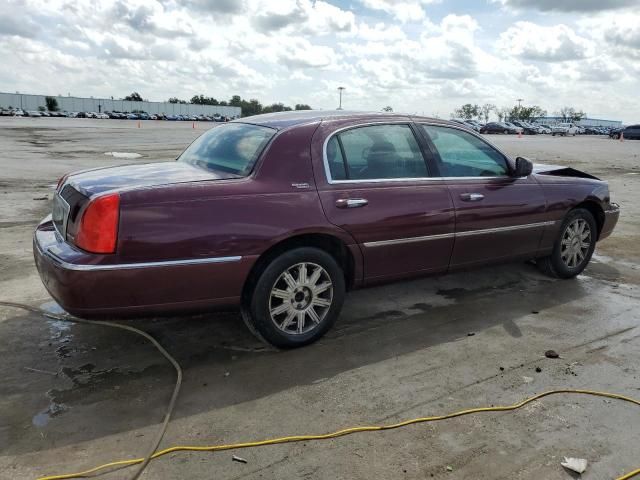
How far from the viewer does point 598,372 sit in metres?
3.78

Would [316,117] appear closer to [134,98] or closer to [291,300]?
[291,300]

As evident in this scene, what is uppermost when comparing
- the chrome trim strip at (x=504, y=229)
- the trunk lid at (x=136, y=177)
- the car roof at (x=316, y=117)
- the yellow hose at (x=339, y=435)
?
the car roof at (x=316, y=117)

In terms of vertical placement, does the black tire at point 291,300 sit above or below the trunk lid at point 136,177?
below

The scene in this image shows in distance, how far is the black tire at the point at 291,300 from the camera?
3738 millimetres

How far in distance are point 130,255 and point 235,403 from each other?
3.54ft

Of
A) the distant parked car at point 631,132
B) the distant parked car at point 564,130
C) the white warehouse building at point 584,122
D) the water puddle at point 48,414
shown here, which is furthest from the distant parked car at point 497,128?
the water puddle at point 48,414

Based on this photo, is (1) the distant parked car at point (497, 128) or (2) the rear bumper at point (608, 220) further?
(1) the distant parked car at point (497, 128)

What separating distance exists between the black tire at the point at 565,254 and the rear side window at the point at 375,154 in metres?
2.00

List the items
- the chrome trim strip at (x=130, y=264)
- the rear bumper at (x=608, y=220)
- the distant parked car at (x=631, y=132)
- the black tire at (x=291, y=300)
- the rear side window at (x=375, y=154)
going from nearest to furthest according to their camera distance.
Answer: the chrome trim strip at (x=130, y=264), the black tire at (x=291, y=300), the rear side window at (x=375, y=154), the rear bumper at (x=608, y=220), the distant parked car at (x=631, y=132)

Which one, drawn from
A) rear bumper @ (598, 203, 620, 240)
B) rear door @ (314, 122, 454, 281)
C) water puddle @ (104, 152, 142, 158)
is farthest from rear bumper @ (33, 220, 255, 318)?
water puddle @ (104, 152, 142, 158)

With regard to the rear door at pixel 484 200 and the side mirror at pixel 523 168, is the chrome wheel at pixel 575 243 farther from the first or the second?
the side mirror at pixel 523 168

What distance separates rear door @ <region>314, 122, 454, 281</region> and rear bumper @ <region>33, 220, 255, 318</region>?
0.87 meters

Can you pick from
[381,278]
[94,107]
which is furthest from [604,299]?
[94,107]

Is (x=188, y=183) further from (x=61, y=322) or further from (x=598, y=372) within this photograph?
(x=598, y=372)
